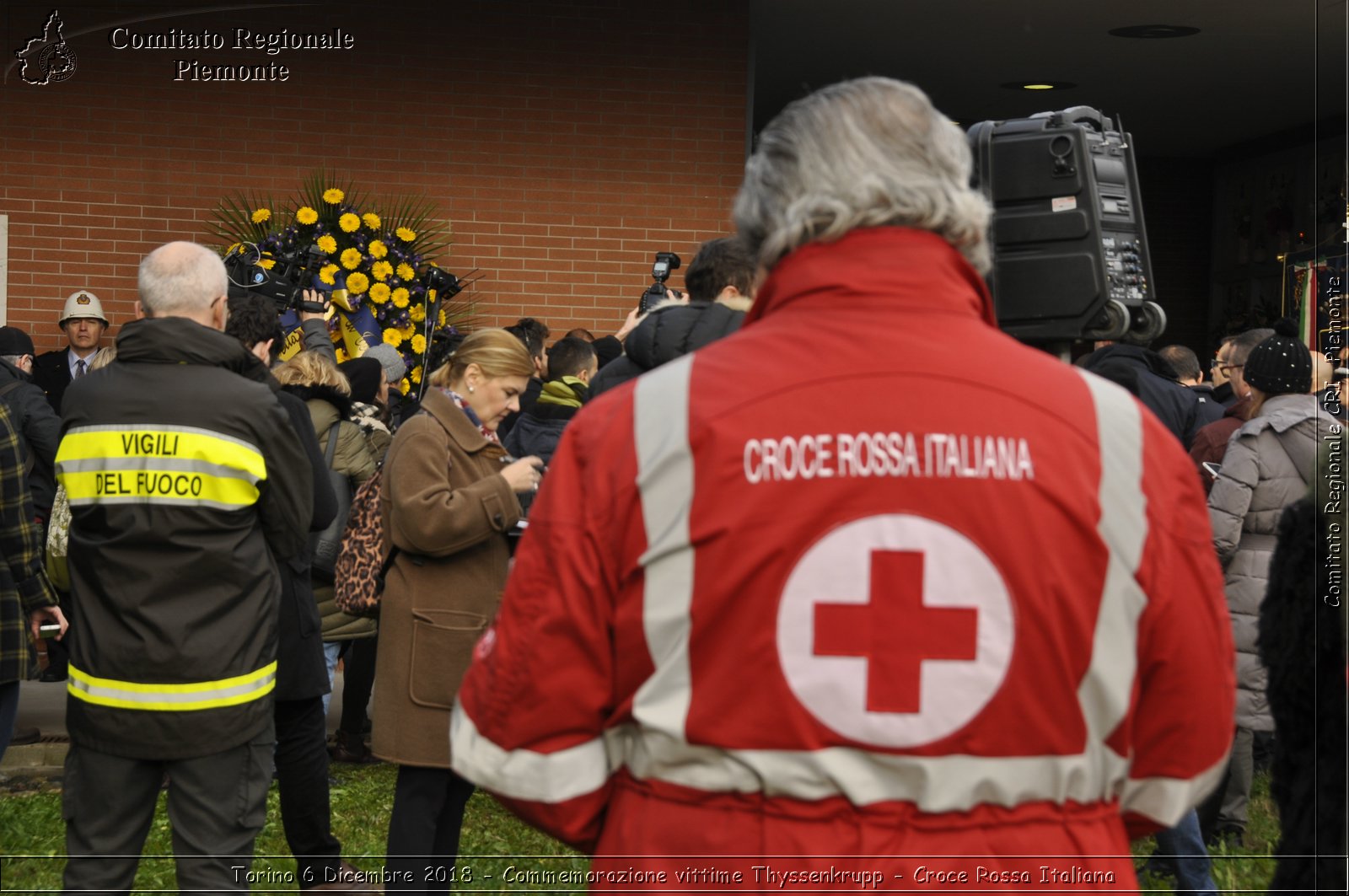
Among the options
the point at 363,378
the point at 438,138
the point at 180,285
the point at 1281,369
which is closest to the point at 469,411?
the point at 180,285

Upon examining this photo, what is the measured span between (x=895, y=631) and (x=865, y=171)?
23.7 inches

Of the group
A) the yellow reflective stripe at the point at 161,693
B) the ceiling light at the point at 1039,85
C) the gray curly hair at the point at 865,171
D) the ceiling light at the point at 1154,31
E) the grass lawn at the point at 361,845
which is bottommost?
the grass lawn at the point at 361,845

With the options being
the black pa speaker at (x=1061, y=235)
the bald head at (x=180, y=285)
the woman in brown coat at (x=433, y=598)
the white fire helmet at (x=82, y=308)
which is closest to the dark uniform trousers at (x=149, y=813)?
the woman in brown coat at (x=433, y=598)

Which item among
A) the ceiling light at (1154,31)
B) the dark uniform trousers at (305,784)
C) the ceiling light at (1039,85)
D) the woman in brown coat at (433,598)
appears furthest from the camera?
the ceiling light at (1039,85)

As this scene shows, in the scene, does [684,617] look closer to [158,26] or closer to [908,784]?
[908,784]

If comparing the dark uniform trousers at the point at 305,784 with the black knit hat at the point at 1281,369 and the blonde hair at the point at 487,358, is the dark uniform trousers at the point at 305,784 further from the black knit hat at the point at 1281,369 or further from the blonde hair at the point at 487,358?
the black knit hat at the point at 1281,369

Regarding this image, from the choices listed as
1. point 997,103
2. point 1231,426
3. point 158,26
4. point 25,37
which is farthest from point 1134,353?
point 997,103

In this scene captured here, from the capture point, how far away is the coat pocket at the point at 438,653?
429 centimetres

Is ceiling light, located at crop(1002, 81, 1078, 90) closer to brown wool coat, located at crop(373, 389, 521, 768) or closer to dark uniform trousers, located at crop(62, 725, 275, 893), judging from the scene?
brown wool coat, located at crop(373, 389, 521, 768)

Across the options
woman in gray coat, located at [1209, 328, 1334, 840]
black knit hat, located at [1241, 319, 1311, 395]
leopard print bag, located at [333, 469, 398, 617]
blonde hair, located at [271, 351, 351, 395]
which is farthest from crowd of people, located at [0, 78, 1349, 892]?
blonde hair, located at [271, 351, 351, 395]

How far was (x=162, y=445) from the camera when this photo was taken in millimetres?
3670

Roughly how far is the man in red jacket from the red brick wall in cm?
856

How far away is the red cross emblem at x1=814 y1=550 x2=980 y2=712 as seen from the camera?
71.9 inches

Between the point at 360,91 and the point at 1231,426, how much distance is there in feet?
21.0
